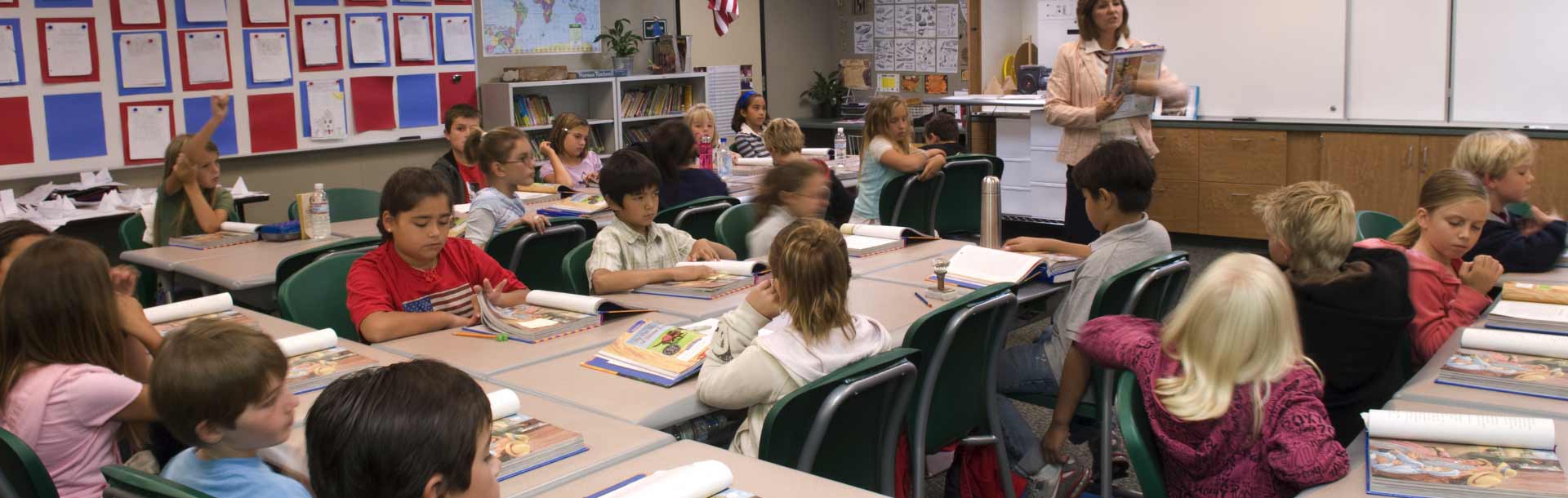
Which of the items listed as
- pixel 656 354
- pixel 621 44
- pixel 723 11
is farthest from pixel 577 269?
pixel 621 44

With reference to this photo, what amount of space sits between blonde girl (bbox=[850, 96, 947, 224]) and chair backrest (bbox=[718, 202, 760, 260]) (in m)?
1.18

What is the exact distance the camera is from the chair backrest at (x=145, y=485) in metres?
1.56

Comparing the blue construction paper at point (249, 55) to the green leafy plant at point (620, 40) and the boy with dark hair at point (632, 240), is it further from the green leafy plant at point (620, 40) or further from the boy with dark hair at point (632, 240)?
the boy with dark hair at point (632, 240)

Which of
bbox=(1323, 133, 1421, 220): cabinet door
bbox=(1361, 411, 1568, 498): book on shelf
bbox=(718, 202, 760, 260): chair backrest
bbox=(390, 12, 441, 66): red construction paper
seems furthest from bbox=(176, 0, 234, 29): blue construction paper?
bbox=(1361, 411, 1568, 498): book on shelf

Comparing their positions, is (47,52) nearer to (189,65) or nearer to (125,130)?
(125,130)

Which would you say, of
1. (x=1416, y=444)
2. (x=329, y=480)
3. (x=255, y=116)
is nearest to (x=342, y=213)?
(x=255, y=116)

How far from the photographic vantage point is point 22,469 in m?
1.95

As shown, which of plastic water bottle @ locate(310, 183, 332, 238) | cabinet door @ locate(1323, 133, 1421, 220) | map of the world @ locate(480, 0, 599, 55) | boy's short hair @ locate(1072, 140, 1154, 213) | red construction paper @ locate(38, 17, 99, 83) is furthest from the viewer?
map of the world @ locate(480, 0, 599, 55)

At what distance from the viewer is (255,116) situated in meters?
6.88

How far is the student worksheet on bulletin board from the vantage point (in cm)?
601

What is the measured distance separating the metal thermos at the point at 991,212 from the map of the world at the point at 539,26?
5.15 meters

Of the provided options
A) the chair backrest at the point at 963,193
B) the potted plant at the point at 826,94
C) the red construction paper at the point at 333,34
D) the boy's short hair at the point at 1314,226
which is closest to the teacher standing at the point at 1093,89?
the chair backrest at the point at 963,193

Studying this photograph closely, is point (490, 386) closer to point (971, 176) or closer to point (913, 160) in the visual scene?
point (913, 160)

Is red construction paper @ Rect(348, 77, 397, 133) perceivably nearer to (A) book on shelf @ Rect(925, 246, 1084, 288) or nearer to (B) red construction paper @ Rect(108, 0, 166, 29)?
(B) red construction paper @ Rect(108, 0, 166, 29)
